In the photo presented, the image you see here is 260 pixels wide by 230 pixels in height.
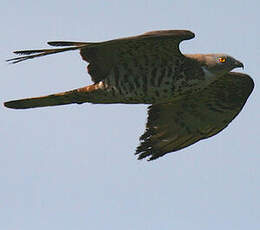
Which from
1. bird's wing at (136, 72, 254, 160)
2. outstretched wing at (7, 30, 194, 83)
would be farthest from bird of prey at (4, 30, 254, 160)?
bird's wing at (136, 72, 254, 160)

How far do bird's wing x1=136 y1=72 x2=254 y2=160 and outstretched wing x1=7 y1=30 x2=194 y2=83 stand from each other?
1.77m

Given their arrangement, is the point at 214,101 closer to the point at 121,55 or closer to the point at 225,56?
the point at 225,56

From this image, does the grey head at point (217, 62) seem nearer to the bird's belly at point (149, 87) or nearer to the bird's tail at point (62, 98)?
the bird's belly at point (149, 87)

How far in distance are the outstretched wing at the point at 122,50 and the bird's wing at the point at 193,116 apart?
177cm

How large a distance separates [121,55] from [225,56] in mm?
1578

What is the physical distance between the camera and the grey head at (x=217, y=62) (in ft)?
40.9

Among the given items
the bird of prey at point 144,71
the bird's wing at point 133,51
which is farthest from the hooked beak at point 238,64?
the bird's wing at point 133,51

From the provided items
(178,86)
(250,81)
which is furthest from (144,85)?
(250,81)

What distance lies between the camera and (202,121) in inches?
550

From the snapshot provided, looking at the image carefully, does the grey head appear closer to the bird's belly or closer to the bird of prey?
the bird of prey

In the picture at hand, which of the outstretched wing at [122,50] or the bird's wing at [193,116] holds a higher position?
the outstretched wing at [122,50]

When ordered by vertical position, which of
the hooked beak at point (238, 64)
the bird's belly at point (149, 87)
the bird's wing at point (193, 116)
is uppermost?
the hooked beak at point (238, 64)

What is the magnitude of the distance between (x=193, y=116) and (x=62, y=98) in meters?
2.53

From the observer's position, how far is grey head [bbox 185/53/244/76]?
12453 mm
